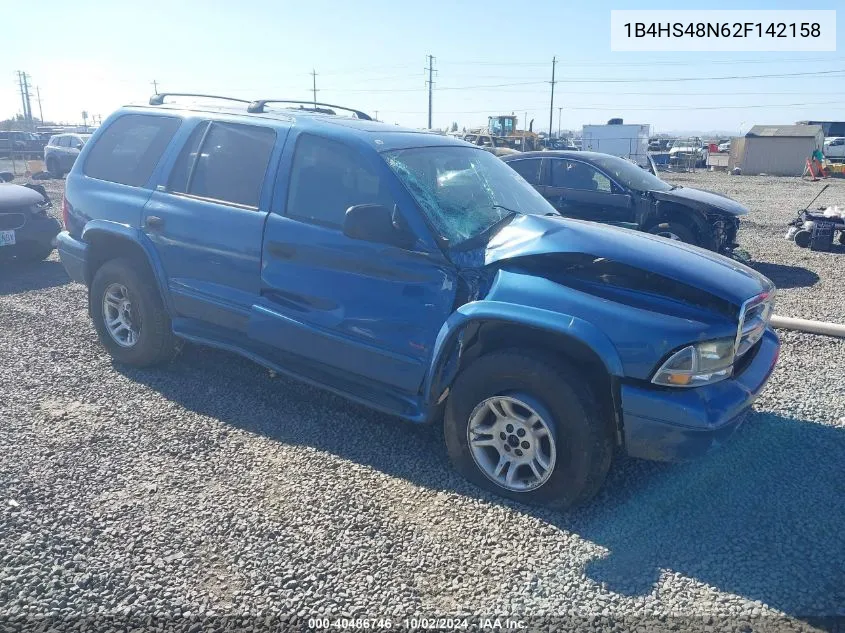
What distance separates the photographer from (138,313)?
488cm

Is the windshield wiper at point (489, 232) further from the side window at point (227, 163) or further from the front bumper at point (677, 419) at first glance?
the side window at point (227, 163)

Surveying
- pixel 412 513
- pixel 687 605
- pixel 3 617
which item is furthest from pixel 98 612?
pixel 687 605

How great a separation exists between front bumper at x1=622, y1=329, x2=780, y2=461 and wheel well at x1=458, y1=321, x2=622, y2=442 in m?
0.10

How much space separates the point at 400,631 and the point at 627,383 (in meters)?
1.48

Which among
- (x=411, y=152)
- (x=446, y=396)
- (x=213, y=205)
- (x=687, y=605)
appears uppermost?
(x=411, y=152)

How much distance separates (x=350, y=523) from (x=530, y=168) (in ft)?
26.6

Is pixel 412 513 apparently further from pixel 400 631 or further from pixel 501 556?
pixel 400 631

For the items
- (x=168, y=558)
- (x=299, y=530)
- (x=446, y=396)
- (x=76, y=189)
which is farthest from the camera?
(x=76, y=189)

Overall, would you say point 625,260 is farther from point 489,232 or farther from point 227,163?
point 227,163

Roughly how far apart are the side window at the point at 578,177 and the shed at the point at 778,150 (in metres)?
29.2

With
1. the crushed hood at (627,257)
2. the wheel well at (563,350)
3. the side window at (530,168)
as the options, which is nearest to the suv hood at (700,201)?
the side window at (530,168)

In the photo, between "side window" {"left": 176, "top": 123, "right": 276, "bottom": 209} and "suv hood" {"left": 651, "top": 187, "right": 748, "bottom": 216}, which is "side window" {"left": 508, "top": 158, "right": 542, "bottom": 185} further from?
"side window" {"left": 176, "top": 123, "right": 276, "bottom": 209}

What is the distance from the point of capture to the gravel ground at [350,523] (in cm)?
267

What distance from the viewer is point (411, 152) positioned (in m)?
4.09
